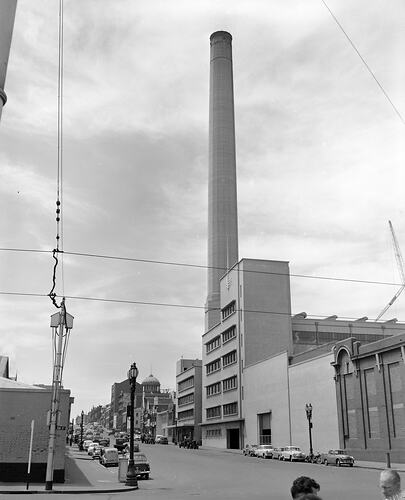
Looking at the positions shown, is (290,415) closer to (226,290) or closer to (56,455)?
(226,290)

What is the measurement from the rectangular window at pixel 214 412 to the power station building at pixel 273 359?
38cm

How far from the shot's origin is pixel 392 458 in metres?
50.9

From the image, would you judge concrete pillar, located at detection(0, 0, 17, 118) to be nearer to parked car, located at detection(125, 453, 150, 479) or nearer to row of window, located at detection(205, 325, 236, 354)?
parked car, located at detection(125, 453, 150, 479)

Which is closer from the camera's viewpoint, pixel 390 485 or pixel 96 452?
pixel 390 485

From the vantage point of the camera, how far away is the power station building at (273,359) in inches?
2189

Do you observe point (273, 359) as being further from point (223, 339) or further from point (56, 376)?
point (56, 376)

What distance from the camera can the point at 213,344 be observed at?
111 m

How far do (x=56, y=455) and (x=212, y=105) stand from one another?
115530 millimetres

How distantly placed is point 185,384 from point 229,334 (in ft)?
141

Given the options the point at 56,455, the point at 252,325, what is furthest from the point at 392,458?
the point at 252,325

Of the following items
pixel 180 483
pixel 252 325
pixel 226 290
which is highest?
pixel 226 290

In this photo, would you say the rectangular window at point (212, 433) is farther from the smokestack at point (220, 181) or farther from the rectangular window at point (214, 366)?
the smokestack at point (220, 181)

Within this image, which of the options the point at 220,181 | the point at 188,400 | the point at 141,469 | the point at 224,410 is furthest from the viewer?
the point at 188,400

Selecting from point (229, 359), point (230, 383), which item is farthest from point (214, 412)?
point (229, 359)
